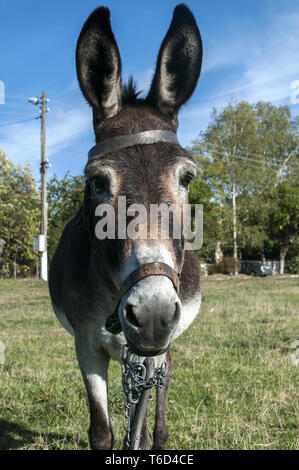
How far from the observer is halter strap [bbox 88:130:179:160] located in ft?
7.06

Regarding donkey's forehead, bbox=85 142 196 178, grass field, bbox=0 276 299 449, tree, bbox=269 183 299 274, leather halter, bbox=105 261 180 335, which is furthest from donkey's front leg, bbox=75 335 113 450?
tree, bbox=269 183 299 274

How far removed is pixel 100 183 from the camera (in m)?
2.15

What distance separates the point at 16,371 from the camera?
541 centimetres

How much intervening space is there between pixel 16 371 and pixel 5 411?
1.26 m

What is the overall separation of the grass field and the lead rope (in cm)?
147

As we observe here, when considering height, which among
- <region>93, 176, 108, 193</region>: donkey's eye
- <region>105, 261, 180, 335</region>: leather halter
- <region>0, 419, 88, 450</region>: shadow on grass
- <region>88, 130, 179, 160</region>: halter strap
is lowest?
<region>0, 419, 88, 450</region>: shadow on grass

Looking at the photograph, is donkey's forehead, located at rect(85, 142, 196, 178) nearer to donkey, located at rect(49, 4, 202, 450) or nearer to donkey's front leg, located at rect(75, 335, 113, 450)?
donkey, located at rect(49, 4, 202, 450)

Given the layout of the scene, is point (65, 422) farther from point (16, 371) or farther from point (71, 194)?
point (71, 194)

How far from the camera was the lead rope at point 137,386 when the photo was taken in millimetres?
1997

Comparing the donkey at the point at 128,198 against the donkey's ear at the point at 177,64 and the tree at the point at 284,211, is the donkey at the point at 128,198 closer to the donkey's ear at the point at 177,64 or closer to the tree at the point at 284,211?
the donkey's ear at the point at 177,64

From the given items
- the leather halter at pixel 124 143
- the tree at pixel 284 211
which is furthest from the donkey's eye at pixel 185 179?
the tree at pixel 284 211

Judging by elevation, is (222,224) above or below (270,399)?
above

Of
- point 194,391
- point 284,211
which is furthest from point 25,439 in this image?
point 284,211
